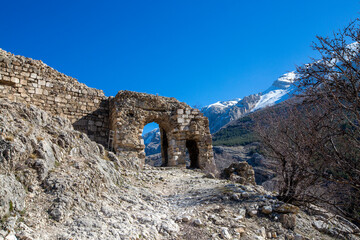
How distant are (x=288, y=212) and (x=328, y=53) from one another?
358cm

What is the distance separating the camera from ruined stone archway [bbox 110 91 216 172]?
1274 centimetres

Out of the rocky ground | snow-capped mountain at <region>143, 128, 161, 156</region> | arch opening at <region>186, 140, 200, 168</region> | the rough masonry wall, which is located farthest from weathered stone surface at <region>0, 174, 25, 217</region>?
snow-capped mountain at <region>143, 128, 161, 156</region>

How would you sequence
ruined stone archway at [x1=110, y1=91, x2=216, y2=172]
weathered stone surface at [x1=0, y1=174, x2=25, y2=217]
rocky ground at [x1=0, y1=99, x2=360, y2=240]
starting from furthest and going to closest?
ruined stone archway at [x1=110, y1=91, x2=216, y2=172] < rocky ground at [x1=0, y1=99, x2=360, y2=240] < weathered stone surface at [x1=0, y1=174, x2=25, y2=217]

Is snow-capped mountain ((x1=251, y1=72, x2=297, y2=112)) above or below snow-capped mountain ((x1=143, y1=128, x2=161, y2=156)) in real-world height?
above

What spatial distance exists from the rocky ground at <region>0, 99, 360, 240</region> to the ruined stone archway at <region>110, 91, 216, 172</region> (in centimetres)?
480

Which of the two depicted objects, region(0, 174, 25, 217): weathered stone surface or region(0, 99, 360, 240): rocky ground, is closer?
region(0, 174, 25, 217): weathered stone surface

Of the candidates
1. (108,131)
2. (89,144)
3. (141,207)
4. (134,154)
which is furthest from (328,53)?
(108,131)

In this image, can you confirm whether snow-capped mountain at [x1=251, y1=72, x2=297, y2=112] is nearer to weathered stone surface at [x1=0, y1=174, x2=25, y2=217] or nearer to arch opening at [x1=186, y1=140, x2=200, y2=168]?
arch opening at [x1=186, y1=140, x2=200, y2=168]

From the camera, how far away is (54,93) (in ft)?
39.7

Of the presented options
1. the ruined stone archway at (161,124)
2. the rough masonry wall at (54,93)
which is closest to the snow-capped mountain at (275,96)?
the ruined stone archway at (161,124)

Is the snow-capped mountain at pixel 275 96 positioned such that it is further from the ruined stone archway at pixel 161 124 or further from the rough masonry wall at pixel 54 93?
the rough masonry wall at pixel 54 93

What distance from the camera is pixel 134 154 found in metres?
12.6

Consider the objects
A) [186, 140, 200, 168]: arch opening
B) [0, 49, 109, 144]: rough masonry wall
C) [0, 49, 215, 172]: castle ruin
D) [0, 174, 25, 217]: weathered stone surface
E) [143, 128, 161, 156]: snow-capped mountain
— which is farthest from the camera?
[143, 128, 161, 156]: snow-capped mountain

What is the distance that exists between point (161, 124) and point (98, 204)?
9.93m
